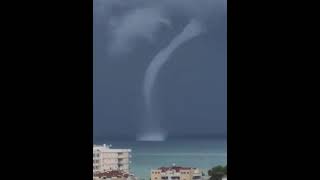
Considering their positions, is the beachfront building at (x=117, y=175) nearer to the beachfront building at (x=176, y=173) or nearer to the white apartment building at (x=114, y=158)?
the white apartment building at (x=114, y=158)

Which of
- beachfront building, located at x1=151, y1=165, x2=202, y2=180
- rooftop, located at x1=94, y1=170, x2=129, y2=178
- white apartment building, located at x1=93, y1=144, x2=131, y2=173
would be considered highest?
white apartment building, located at x1=93, y1=144, x2=131, y2=173

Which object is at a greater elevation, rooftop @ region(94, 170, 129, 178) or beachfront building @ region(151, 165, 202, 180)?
rooftop @ region(94, 170, 129, 178)

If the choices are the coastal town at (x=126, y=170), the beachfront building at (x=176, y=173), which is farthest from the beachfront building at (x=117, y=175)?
the beachfront building at (x=176, y=173)

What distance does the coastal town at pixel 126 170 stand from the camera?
2730mm

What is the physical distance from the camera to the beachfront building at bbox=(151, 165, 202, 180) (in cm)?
292

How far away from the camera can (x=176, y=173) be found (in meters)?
3.04

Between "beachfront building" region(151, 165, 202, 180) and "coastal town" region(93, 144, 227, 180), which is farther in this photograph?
"beachfront building" region(151, 165, 202, 180)

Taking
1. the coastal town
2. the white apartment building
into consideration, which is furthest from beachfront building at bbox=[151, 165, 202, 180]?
the white apartment building

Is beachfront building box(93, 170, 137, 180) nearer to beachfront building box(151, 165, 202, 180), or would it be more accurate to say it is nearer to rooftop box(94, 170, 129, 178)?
rooftop box(94, 170, 129, 178)
